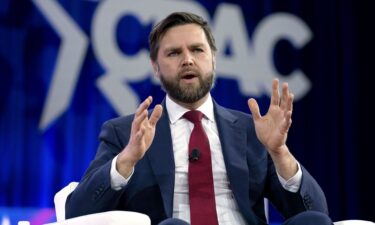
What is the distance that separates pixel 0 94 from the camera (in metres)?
4.03

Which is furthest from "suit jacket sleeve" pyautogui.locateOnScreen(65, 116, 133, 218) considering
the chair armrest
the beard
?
the beard

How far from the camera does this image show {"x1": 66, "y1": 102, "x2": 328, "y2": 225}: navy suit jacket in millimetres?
2045

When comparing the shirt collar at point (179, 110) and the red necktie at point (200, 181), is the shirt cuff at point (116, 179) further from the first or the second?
the shirt collar at point (179, 110)

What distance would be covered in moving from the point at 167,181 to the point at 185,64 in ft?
1.39

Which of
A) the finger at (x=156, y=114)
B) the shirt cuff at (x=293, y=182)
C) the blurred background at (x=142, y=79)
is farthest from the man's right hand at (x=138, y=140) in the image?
the blurred background at (x=142, y=79)

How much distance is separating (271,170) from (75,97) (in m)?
2.20

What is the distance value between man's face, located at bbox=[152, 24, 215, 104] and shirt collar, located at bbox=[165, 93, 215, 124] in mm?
24

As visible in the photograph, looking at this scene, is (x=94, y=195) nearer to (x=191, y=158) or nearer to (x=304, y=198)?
(x=191, y=158)

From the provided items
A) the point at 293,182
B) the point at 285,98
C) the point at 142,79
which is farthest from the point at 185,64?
the point at 142,79

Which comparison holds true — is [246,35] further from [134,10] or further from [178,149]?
[178,149]

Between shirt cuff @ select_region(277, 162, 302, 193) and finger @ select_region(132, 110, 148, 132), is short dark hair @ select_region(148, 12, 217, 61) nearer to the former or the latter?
finger @ select_region(132, 110, 148, 132)

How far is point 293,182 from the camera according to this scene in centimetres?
206

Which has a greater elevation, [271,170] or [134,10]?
[134,10]

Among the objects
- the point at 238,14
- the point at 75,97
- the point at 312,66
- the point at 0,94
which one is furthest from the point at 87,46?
the point at 312,66
